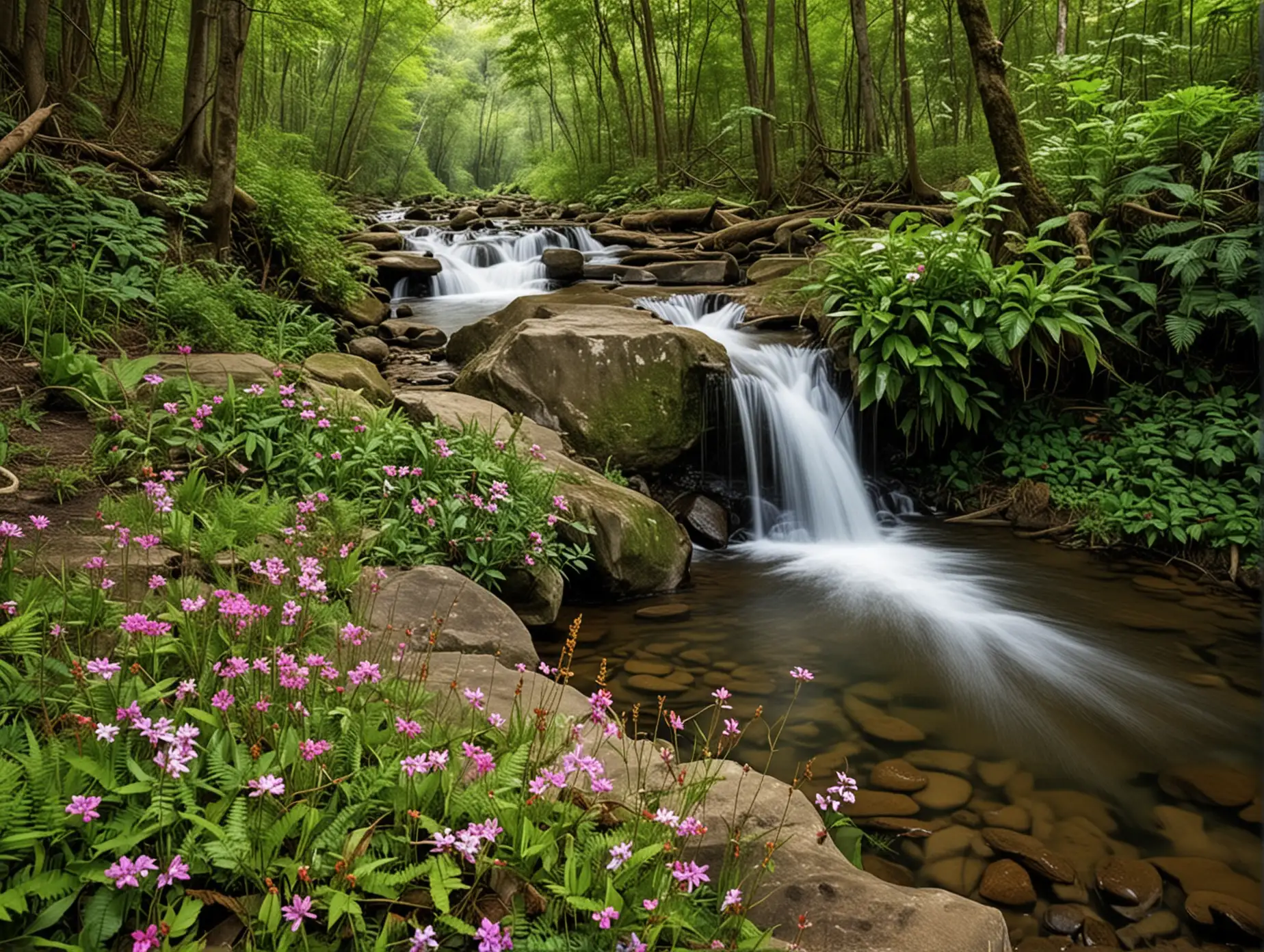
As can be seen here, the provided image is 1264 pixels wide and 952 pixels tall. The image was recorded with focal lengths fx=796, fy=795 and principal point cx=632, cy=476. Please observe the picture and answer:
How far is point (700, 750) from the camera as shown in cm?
319

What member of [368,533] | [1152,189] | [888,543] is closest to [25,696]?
[368,533]

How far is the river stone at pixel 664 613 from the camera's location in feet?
15.9

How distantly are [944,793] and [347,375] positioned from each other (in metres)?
4.67

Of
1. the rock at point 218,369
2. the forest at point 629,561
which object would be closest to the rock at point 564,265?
the forest at point 629,561

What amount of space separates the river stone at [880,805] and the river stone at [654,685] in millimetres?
1064

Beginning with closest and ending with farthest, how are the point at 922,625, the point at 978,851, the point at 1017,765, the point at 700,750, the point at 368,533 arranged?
the point at 978,851
the point at 700,750
the point at 1017,765
the point at 368,533
the point at 922,625

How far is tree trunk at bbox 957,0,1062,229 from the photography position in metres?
6.77

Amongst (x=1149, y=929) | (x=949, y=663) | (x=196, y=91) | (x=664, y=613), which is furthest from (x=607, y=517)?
(x=196, y=91)

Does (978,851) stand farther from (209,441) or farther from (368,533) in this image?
(209,441)

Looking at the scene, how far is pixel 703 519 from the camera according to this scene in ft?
21.2

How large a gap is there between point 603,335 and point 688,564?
2.17m

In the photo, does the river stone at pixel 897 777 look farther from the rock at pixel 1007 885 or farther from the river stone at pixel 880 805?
the rock at pixel 1007 885

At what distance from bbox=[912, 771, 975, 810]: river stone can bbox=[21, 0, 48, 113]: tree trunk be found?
361 inches

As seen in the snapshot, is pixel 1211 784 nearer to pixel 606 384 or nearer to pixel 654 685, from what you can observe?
pixel 654 685
